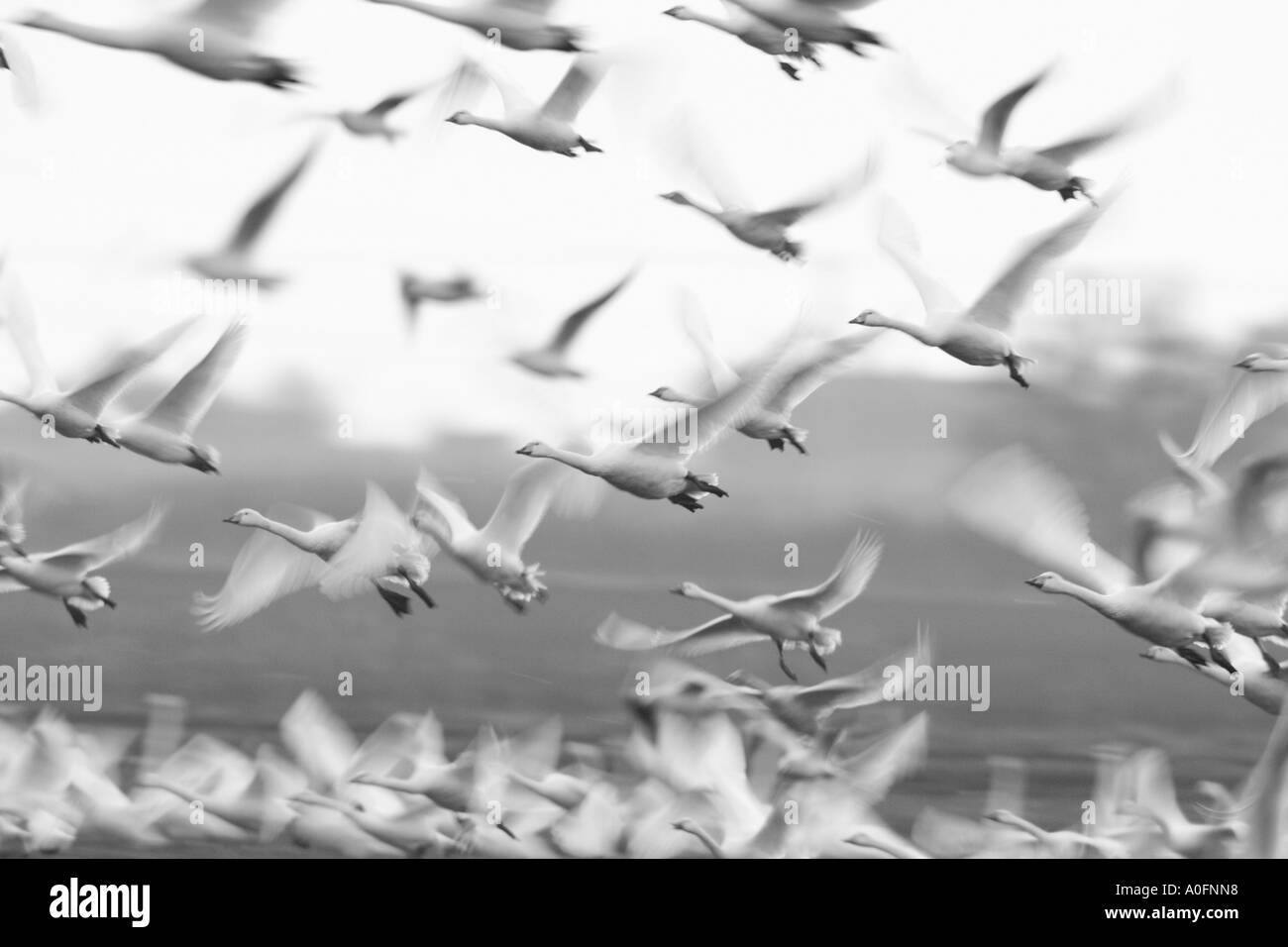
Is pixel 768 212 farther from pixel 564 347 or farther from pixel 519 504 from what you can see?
pixel 519 504

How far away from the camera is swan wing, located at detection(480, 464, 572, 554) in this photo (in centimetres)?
175

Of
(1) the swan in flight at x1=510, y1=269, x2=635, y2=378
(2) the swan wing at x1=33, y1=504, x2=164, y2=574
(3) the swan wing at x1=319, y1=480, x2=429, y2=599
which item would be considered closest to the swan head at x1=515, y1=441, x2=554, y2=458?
(1) the swan in flight at x1=510, y1=269, x2=635, y2=378

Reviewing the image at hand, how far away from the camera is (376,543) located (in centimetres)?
175

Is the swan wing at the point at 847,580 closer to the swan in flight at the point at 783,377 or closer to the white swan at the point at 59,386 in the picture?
the swan in flight at the point at 783,377

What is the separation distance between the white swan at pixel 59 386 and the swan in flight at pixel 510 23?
24.7 inches

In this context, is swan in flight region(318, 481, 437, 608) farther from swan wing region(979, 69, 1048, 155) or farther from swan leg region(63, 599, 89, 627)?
swan wing region(979, 69, 1048, 155)

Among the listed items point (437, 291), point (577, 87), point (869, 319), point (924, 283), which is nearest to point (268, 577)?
point (437, 291)

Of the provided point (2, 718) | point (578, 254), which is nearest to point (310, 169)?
point (578, 254)

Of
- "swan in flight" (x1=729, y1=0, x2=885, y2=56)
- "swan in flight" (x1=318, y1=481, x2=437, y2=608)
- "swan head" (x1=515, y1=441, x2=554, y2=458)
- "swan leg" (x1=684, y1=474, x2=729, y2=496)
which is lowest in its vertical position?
"swan in flight" (x1=318, y1=481, x2=437, y2=608)

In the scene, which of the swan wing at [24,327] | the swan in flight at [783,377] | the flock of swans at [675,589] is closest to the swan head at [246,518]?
the flock of swans at [675,589]

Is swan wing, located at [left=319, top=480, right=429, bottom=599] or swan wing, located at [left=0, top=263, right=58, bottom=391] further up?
swan wing, located at [left=0, top=263, right=58, bottom=391]

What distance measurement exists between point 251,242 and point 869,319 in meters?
0.97

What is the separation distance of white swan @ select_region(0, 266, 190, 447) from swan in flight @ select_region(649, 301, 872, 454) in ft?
2.64

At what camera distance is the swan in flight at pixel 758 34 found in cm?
172
